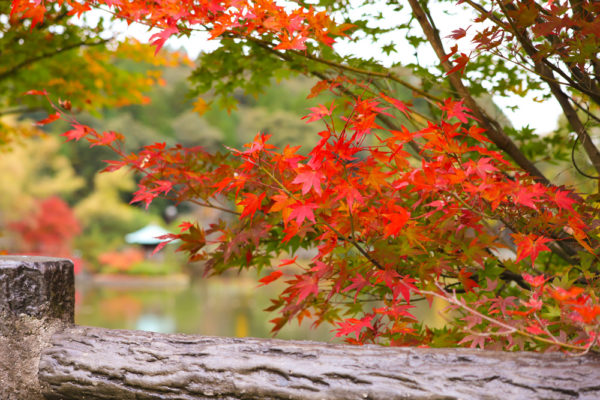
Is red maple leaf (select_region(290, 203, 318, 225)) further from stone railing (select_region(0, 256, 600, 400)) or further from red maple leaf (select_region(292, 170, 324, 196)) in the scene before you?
stone railing (select_region(0, 256, 600, 400))

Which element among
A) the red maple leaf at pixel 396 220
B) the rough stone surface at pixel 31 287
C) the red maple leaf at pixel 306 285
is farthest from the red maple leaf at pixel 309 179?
the rough stone surface at pixel 31 287

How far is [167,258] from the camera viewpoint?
18.2 meters

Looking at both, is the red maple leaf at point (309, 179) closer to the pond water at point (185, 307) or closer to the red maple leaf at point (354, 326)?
the red maple leaf at point (354, 326)

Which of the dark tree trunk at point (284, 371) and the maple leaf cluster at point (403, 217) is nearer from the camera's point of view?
the dark tree trunk at point (284, 371)

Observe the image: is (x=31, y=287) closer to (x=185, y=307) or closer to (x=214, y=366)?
(x=214, y=366)

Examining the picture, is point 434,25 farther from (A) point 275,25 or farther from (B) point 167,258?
(B) point 167,258

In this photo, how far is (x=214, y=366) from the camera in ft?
4.30

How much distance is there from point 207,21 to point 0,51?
269cm

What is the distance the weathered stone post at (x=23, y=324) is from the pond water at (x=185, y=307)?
19.0 feet

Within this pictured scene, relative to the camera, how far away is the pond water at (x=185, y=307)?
33.9 ft

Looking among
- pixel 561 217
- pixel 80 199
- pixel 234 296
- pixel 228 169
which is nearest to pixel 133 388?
pixel 228 169

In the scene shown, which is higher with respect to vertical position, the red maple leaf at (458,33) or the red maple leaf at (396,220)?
the red maple leaf at (458,33)

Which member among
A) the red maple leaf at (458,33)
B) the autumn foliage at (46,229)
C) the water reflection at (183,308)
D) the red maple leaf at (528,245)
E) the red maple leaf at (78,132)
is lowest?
the water reflection at (183,308)

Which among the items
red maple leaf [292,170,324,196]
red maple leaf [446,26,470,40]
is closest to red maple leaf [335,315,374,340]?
red maple leaf [292,170,324,196]
